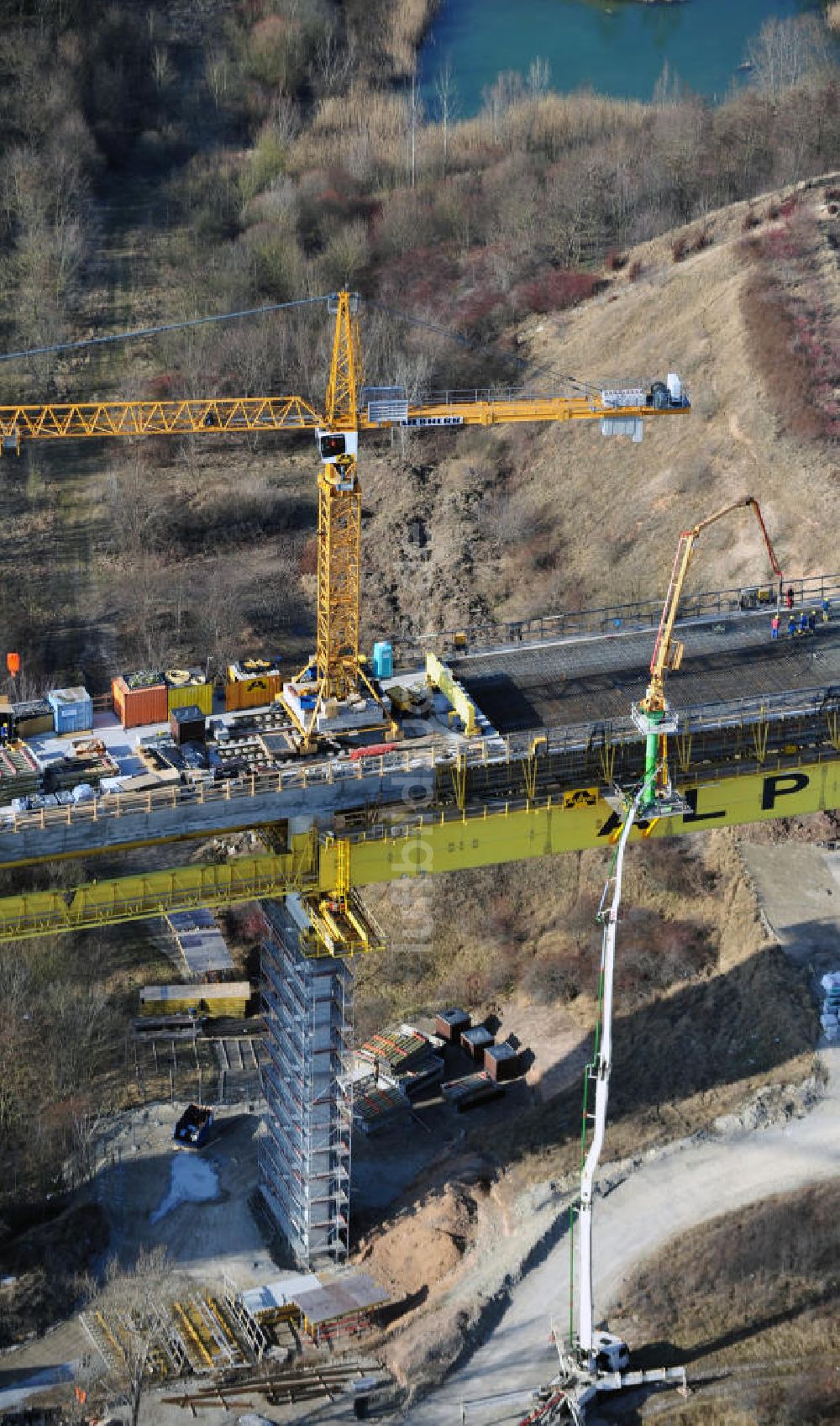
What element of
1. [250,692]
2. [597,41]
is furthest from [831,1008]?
[597,41]

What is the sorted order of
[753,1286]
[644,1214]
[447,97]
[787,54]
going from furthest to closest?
[447,97], [787,54], [644,1214], [753,1286]

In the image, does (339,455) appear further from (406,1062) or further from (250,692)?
(406,1062)

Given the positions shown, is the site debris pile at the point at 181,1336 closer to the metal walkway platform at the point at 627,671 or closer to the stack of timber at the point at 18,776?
the stack of timber at the point at 18,776

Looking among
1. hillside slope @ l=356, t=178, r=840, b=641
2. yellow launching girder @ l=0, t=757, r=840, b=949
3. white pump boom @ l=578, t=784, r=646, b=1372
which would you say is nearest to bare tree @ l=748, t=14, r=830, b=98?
hillside slope @ l=356, t=178, r=840, b=641

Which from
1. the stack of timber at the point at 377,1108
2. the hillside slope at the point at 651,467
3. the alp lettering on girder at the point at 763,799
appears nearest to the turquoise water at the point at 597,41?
the hillside slope at the point at 651,467

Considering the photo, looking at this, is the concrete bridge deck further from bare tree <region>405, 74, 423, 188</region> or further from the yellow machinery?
bare tree <region>405, 74, 423, 188</region>

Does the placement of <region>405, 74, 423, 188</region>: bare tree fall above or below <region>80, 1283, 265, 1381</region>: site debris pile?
above
